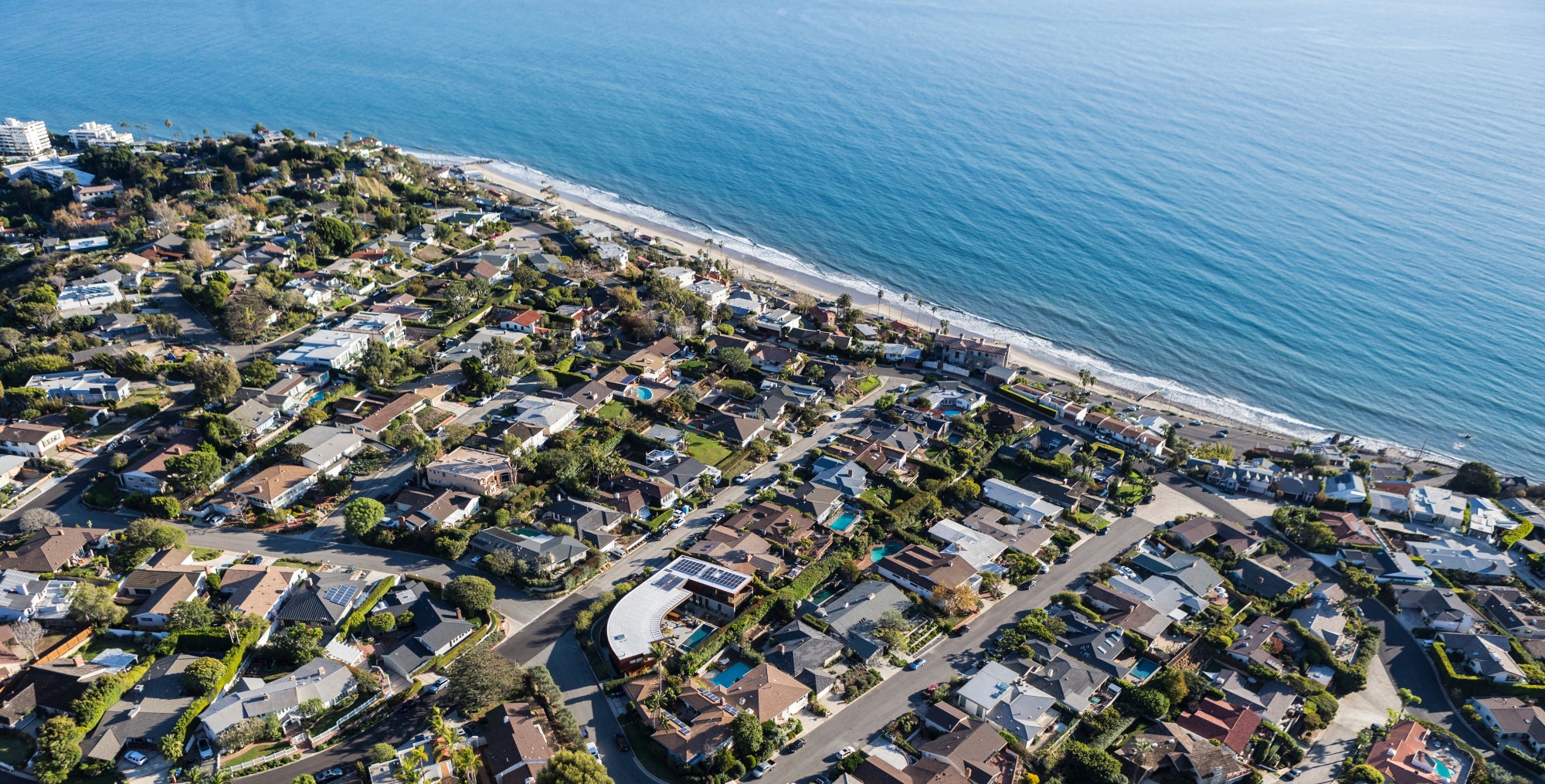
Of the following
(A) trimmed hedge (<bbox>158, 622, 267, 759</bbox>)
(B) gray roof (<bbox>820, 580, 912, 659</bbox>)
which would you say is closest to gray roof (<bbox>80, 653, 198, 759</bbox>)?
(A) trimmed hedge (<bbox>158, 622, 267, 759</bbox>)

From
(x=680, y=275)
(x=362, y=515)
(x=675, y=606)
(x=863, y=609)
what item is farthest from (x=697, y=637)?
(x=680, y=275)

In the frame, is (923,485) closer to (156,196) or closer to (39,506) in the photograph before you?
(39,506)

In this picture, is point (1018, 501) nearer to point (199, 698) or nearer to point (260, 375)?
point (199, 698)

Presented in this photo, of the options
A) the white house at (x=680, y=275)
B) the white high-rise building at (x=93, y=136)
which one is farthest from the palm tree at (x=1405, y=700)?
the white high-rise building at (x=93, y=136)

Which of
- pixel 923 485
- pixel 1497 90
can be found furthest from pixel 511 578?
pixel 1497 90

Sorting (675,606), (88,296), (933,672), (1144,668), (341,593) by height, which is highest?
(1144,668)

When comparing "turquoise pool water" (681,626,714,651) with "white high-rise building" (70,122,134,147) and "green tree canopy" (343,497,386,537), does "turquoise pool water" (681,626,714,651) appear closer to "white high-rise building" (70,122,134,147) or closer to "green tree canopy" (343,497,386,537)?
"green tree canopy" (343,497,386,537)
